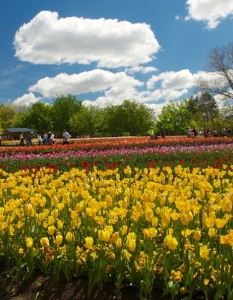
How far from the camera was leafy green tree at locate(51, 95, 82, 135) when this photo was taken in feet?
259

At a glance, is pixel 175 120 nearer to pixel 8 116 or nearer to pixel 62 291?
pixel 8 116

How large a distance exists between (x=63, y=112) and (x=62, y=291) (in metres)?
77.7

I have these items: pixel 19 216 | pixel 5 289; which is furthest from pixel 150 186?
pixel 5 289

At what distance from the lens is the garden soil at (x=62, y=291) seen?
2951 mm

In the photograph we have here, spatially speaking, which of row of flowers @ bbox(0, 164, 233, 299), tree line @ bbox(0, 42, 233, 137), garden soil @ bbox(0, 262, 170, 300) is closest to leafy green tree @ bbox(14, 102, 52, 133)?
tree line @ bbox(0, 42, 233, 137)

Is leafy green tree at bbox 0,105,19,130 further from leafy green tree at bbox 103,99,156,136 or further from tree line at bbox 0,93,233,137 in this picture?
leafy green tree at bbox 103,99,156,136

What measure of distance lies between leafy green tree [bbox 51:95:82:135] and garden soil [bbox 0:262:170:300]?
245 feet

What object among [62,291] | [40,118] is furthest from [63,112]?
[62,291]

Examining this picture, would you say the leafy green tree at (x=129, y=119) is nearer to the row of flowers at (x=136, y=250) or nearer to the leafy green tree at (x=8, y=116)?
the leafy green tree at (x=8, y=116)

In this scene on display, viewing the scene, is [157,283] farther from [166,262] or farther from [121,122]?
[121,122]

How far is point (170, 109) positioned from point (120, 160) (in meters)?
61.5

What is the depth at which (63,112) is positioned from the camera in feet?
261

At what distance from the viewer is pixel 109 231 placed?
2768 millimetres

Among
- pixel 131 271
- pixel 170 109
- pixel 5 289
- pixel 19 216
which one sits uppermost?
pixel 170 109
